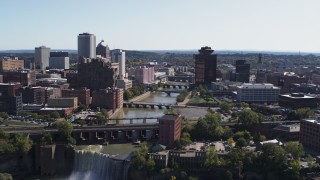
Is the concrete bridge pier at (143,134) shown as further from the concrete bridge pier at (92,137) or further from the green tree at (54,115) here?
the green tree at (54,115)

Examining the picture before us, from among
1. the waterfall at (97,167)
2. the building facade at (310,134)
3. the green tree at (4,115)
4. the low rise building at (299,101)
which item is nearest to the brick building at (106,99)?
the green tree at (4,115)

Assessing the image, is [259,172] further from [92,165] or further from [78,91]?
[78,91]

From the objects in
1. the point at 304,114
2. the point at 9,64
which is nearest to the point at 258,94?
the point at 304,114

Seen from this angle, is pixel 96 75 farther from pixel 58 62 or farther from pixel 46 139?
pixel 58 62

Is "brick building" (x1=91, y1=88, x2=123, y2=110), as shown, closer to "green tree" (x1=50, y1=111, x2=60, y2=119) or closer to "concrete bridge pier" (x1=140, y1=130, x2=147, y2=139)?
"green tree" (x1=50, y1=111, x2=60, y2=119)

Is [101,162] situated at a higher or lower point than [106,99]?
lower

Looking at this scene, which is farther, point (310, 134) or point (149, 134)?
point (149, 134)
